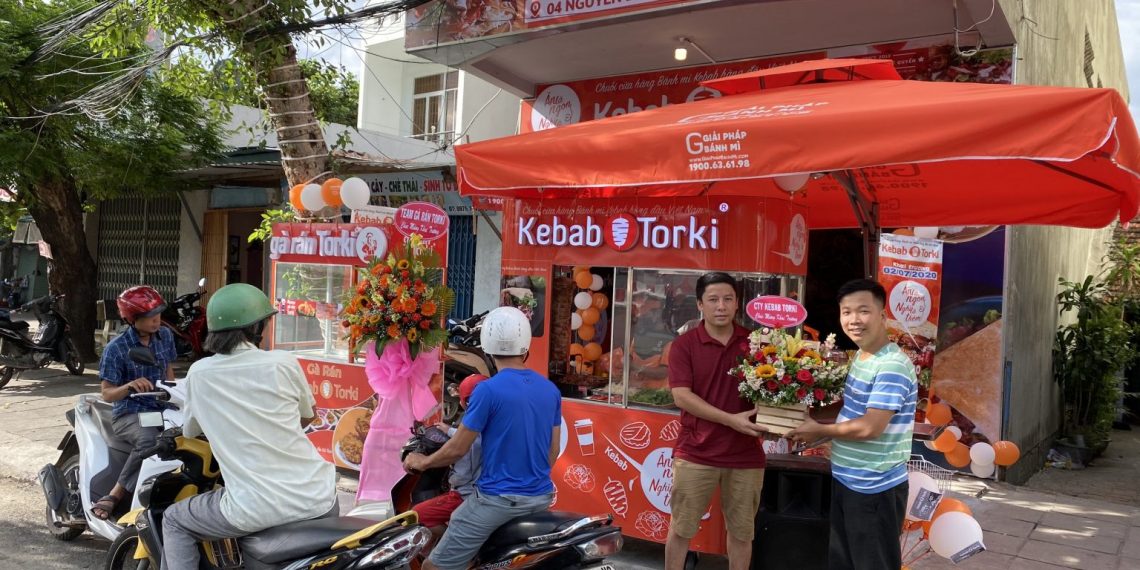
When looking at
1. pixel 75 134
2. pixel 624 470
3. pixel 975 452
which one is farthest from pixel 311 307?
pixel 75 134

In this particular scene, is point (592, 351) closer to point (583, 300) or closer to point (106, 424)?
point (583, 300)

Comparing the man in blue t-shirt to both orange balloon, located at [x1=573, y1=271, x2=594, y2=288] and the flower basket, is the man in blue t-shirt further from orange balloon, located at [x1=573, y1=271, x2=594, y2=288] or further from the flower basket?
orange balloon, located at [x1=573, y1=271, x2=594, y2=288]

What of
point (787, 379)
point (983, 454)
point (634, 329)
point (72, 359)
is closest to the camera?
point (787, 379)

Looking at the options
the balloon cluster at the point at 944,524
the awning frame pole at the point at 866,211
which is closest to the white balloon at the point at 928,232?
the awning frame pole at the point at 866,211

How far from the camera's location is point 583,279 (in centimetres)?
557

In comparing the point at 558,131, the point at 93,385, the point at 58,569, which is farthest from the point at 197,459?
the point at 93,385

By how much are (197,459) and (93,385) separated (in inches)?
342

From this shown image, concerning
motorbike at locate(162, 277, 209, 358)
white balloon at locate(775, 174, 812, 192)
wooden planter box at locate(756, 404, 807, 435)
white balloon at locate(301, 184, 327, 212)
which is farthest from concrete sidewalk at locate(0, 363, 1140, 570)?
white balloon at locate(775, 174, 812, 192)

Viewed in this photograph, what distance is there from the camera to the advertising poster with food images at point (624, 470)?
489 centimetres

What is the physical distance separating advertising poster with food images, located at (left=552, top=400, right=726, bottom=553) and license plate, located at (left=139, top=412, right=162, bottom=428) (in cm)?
244

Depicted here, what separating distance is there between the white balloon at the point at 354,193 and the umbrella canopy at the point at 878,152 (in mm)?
1656

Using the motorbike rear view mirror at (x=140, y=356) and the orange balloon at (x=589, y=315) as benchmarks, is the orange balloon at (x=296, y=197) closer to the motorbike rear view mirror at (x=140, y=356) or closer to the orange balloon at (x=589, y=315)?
the motorbike rear view mirror at (x=140, y=356)

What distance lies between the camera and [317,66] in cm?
916

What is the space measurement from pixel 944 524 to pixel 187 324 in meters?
11.2
